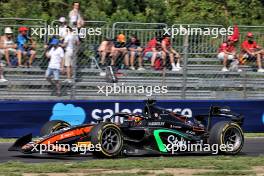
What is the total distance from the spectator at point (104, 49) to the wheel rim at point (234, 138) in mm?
4977

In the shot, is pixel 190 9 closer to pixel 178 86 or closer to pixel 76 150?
pixel 178 86

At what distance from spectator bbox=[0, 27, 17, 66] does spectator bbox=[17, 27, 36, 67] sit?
141 millimetres

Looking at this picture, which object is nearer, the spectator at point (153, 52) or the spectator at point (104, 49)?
the spectator at point (104, 49)

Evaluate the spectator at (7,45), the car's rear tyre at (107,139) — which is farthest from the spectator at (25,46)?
the car's rear tyre at (107,139)

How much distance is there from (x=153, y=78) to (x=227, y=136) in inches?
189

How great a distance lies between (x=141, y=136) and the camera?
38.6ft

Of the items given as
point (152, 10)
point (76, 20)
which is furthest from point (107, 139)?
point (152, 10)

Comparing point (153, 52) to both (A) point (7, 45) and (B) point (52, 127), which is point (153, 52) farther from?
(B) point (52, 127)

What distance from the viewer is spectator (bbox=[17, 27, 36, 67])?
16067 millimetres

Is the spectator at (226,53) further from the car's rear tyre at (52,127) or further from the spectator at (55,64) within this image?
the car's rear tyre at (52,127)

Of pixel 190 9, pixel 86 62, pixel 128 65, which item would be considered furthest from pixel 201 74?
pixel 190 9

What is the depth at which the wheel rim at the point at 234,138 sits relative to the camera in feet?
40.5

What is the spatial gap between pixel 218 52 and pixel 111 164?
8.23 meters

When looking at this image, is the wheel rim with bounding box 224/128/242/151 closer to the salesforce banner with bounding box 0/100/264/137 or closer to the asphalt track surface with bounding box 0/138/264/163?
the asphalt track surface with bounding box 0/138/264/163
